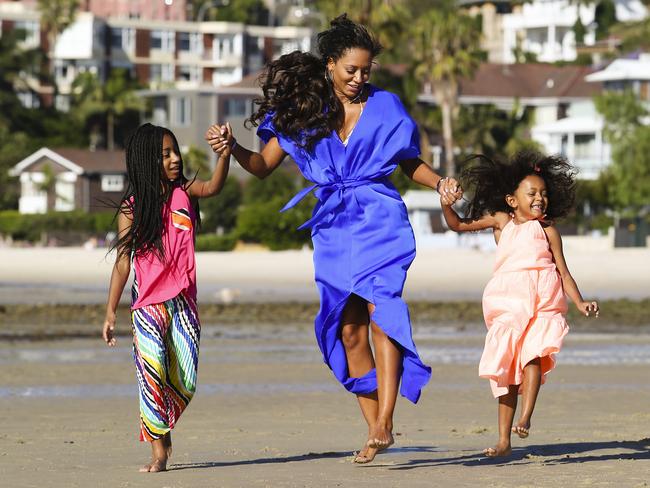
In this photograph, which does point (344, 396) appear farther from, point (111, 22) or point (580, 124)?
point (111, 22)

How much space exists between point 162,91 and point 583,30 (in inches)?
1645

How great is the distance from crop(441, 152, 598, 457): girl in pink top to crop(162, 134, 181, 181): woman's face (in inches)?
49.2

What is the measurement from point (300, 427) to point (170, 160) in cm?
246

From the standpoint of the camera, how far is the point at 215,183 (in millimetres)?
7285

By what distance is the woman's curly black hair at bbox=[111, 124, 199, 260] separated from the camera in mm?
7328

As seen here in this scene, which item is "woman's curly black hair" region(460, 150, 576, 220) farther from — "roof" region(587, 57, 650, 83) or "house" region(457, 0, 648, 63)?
"house" region(457, 0, 648, 63)

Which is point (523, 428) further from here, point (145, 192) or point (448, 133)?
point (448, 133)

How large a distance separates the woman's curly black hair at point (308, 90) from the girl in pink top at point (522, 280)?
709mm

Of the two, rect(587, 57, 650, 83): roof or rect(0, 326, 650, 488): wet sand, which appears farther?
rect(587, 57, 650, 83): roof

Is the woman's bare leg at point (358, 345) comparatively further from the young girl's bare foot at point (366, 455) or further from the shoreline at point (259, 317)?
the shoreline at point (259, 317)

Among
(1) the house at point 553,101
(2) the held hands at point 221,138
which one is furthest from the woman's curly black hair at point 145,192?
(1) the house at point 553,101

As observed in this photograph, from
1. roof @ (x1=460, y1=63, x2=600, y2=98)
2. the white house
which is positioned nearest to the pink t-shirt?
roof @ (x1=460, y1=63, x2=600, y2=98)

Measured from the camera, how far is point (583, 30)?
11081 cm

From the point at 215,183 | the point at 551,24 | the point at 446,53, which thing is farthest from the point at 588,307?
the point at 551,24
